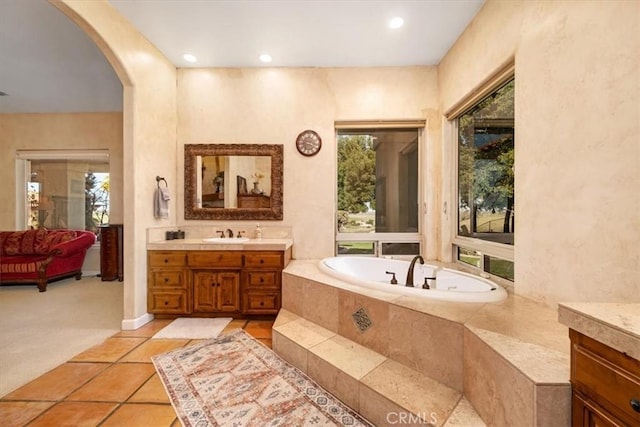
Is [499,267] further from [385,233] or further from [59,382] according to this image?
[59,382]

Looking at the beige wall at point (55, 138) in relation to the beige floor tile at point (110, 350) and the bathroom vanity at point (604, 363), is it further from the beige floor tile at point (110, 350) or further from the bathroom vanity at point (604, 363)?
the bathroom vanity at point (604, 363)

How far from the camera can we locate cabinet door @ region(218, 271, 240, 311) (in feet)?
8.91

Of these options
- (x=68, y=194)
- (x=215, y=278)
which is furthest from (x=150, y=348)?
(x=68, y=194)

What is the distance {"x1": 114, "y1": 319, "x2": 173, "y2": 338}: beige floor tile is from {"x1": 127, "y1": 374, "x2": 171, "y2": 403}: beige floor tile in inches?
32.0

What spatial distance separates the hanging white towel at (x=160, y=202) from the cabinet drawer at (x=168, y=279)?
2.05 feet

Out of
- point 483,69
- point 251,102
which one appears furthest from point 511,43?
point 251,102

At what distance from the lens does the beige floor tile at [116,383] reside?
1.61 m

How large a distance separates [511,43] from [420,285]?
206cm

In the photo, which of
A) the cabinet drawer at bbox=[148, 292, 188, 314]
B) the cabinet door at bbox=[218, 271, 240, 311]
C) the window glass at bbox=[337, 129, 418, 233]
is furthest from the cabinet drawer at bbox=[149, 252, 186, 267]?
the window glass at bbox=[337, 129, 418, 233]

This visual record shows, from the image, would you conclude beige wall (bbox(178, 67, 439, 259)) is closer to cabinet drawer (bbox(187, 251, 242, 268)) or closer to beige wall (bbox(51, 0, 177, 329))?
beige wall (bbox(51, 0, 177, 329))

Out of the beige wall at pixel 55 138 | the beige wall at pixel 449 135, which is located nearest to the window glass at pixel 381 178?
the beige wall at pixel 449 135

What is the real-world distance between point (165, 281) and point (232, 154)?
63.5 inches

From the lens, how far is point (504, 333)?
4.08ft

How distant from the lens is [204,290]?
273 centimetres
